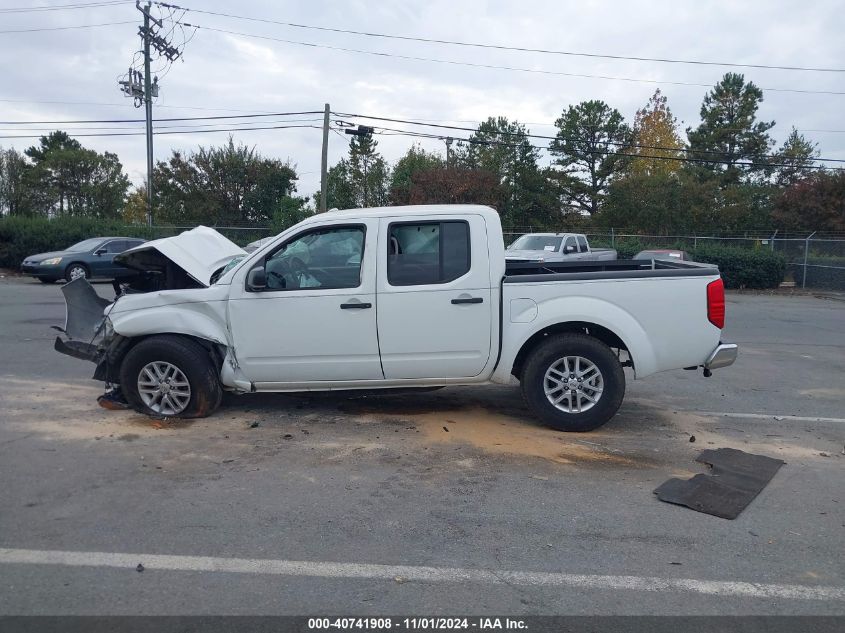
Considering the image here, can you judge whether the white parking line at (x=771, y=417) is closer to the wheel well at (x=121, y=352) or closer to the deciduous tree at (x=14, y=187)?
the wheel well at (x=121, y=352)

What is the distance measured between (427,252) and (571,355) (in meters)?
1.58

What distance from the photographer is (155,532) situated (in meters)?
4.49

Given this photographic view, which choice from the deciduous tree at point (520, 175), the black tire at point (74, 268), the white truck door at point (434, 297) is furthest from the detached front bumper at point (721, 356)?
the deciduous tree at point (520, 175)

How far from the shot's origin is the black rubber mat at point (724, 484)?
498cm

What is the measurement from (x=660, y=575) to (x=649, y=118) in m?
50.2

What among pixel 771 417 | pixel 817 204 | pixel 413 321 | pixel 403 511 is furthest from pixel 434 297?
pixel 817 204

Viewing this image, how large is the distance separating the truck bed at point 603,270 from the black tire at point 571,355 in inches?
22.1

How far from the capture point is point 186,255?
7.08 meters

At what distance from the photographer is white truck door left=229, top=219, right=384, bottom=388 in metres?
6.48

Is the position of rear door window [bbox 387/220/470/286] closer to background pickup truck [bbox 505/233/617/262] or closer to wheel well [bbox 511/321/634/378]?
wheel well [bbox 511/321/634/378]

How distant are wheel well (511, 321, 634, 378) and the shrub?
79.5ft

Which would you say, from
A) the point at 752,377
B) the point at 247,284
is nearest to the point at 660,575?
the point at 247,284
